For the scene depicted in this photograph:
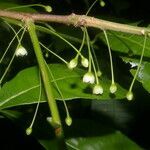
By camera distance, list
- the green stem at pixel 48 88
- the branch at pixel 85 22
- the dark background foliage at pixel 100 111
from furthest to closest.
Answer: the dark background foliage at pixel 100 111
the branch at pixel 85 22
the green stem at pixel 48 88

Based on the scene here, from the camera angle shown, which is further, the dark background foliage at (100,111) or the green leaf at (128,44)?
the dark background foliage at (100,111)

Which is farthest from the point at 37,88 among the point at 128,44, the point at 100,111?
the point at 100,111

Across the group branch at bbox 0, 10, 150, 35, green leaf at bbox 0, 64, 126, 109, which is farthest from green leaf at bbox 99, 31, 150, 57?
branch at bbox 0, 10, 150, 35

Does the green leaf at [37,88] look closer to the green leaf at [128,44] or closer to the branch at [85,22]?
the green leaf at [128,44]

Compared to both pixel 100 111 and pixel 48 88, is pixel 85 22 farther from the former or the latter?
pixel 100 111

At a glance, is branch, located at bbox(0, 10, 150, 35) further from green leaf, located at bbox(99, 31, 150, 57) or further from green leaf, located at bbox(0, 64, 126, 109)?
green leaf, located at bbox(99, 31, 150, 57)

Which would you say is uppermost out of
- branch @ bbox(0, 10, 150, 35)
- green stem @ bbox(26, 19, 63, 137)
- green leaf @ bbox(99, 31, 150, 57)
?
green leaf @ bbox(99, 31, 150, 57)

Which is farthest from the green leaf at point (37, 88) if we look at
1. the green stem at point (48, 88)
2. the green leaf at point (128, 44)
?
the green stem at point (48, 88)
